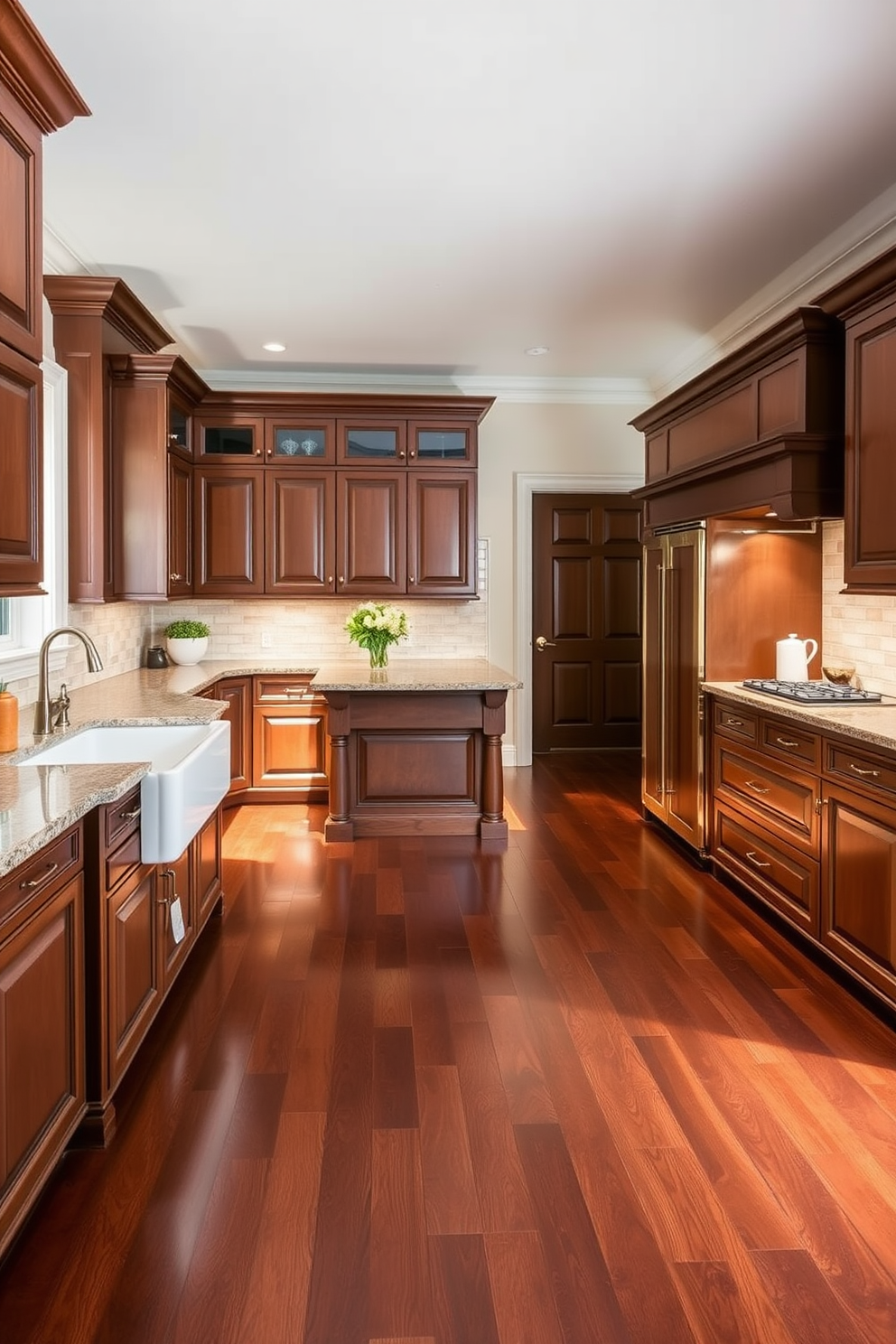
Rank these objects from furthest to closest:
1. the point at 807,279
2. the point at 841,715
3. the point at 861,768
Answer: the point at 807,279, the point at 841,715, the point at 861,768

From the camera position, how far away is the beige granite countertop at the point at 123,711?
1.80m

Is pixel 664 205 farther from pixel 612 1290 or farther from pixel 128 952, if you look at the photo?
pixel 612 1290

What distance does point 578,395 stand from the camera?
6543mm

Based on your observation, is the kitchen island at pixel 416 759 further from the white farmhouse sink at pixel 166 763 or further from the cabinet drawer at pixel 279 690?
the white farmhouse sink at pixel 166 763

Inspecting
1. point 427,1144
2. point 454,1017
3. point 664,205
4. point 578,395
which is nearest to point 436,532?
point 578,395

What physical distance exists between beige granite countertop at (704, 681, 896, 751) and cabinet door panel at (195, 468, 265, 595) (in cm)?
333

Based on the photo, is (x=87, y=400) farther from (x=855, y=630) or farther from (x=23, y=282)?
(x=855, y=630)

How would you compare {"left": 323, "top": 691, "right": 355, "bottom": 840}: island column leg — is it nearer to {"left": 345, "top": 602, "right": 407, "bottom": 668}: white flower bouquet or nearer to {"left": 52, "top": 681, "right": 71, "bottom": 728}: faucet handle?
{"left": 345, "top": 602, "right": 407, "bottom": 668}: white flower bouquet

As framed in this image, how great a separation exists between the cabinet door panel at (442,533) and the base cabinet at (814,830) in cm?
236

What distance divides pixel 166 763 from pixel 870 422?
2.58 m

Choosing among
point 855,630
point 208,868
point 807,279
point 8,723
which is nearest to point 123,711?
point 208,868

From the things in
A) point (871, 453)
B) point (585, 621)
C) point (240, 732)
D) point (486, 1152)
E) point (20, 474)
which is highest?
point (871, 453)

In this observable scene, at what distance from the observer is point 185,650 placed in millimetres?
5543

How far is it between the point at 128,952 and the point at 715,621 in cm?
292
